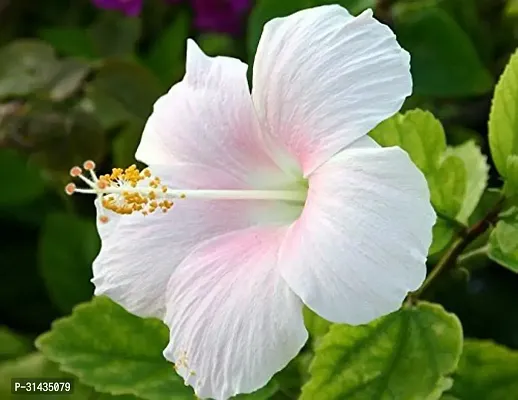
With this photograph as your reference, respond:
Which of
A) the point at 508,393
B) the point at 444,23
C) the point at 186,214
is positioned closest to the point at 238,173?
the point at 186,214

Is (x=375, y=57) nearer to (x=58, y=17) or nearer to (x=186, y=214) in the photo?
(x=186, y=214)

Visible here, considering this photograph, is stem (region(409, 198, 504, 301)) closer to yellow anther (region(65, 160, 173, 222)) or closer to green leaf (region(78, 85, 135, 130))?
yellow anther (region(65, 160, 173, 222))

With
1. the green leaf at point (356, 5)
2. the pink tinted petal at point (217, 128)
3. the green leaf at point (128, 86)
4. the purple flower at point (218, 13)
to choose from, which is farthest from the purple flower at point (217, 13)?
the pink tinted petal at point (217, 128)

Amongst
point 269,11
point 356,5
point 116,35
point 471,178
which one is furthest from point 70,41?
point 471,178

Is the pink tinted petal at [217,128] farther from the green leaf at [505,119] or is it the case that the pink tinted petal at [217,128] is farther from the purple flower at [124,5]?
the purple flower at [124,5]

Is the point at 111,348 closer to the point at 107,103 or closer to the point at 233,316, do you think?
the point at 233,316
